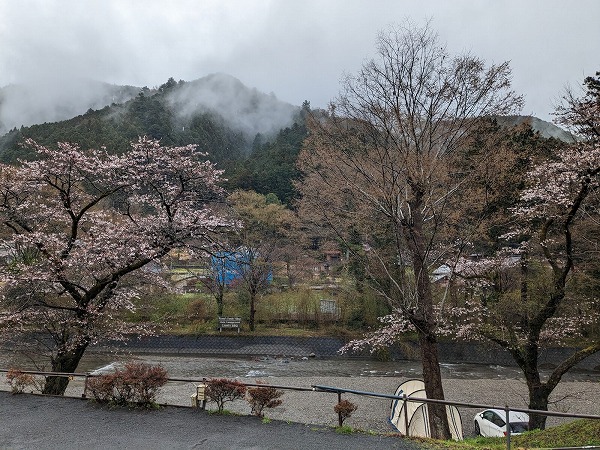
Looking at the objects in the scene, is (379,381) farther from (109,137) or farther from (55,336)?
(109,137)

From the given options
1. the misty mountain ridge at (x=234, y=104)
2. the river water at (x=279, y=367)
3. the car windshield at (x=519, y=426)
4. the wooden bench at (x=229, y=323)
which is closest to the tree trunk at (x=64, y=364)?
the river water at (x=279, y=367)

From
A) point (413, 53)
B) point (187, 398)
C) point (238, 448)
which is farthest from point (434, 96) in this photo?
point (187, 398)

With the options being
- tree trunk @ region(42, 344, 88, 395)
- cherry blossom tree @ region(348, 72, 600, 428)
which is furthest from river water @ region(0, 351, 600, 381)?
tree trunk @ region(42, 344, 88, 395)

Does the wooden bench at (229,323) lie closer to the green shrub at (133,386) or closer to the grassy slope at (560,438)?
the green shrub at (133,386)

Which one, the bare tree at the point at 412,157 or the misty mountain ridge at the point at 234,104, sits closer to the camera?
the bare tree at the point at 412,157

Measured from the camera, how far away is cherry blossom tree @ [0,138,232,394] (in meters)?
9.66

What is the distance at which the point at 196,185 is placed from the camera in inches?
420

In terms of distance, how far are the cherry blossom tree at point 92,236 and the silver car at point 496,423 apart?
27.6 feet

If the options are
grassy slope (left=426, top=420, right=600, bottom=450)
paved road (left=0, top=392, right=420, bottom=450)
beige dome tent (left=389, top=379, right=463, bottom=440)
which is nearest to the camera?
paved road (left=0, top=392, right=420, bottom=450)

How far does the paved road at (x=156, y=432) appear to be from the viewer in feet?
19.6

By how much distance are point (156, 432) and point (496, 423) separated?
333 inches

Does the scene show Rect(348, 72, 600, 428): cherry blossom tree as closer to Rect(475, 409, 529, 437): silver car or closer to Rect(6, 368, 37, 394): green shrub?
Rect(475, 409, 529, 437): silver car

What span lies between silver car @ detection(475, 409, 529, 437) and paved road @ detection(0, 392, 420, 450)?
604 cm

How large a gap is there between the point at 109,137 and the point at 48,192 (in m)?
36.4
